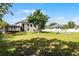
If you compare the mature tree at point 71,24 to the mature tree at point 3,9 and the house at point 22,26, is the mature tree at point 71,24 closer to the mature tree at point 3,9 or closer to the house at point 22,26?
the house at point 22,26

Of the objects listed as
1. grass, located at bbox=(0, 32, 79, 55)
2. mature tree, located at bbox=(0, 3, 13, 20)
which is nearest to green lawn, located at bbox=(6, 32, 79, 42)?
grass, located at bbox=(0, 32, 79, 55)

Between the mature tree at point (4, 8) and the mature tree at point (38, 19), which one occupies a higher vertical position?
the mature tree at point (4, 8)

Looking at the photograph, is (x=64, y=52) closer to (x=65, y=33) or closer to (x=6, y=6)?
(x=65, y=33)

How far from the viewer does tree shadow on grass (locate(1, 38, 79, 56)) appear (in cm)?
421

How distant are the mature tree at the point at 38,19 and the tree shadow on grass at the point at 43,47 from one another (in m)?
0.15

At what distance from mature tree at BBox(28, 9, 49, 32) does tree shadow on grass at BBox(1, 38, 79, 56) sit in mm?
149

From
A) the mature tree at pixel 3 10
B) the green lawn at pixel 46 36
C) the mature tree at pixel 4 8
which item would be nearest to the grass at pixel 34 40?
the green lawn at pixel 46 36

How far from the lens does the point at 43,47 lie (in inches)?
167

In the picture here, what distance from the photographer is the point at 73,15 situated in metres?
4.23

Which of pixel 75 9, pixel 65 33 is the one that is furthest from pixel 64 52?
pixel 75 9

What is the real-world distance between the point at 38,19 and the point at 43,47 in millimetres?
326

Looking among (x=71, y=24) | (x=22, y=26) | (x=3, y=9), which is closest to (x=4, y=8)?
(x=3, y=9)

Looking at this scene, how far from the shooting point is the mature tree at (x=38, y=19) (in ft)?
13.8

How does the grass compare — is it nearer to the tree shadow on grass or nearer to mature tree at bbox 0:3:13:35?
the tree shadow on grass
